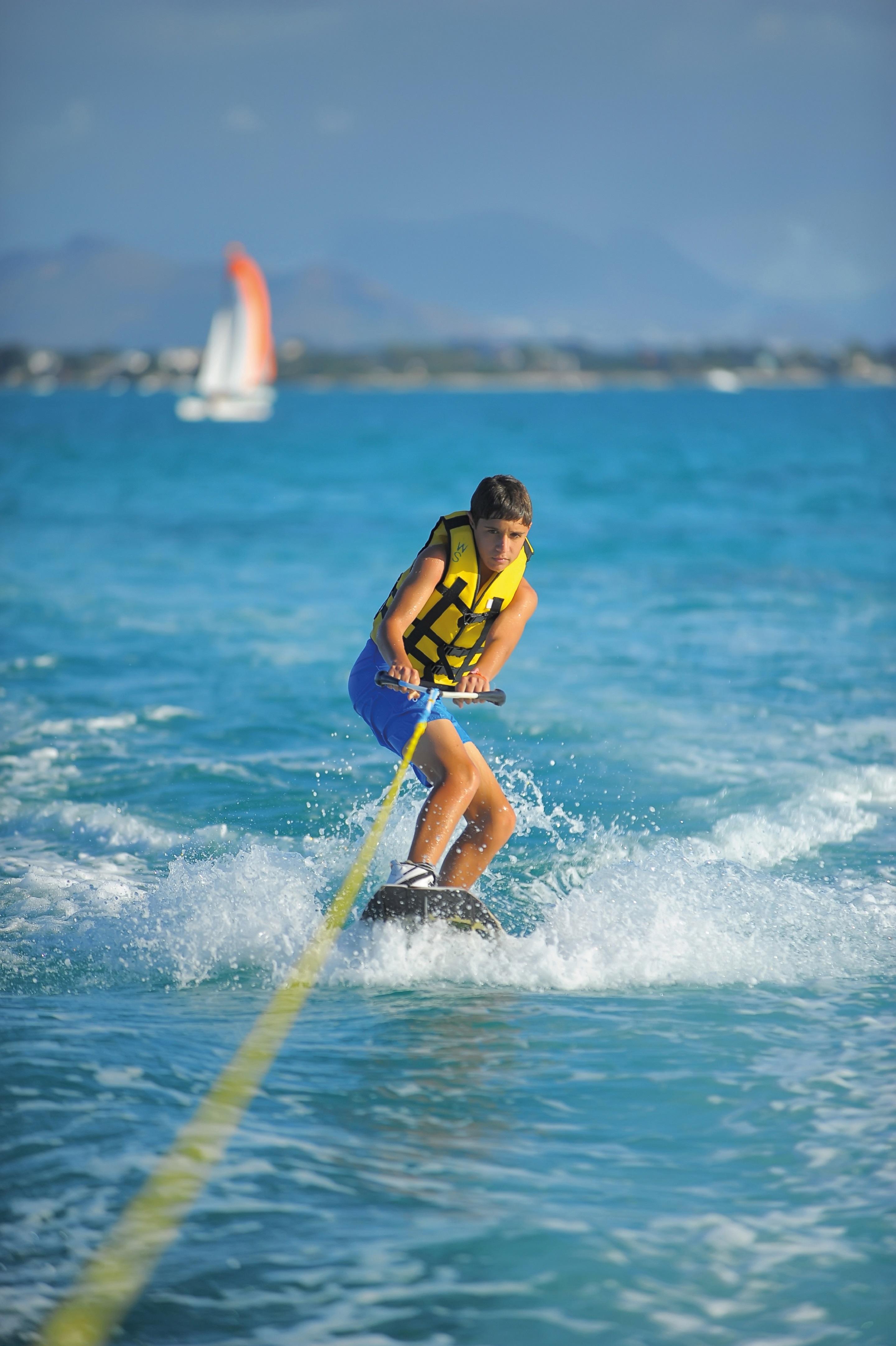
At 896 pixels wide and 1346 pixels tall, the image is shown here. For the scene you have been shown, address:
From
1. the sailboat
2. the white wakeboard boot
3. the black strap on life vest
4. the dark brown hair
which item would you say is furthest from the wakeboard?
the sailboat

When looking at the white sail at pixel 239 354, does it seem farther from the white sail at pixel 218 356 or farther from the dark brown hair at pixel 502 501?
the dark brown hair at pixel 502 501

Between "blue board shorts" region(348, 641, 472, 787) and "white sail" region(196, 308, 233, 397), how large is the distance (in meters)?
55.4

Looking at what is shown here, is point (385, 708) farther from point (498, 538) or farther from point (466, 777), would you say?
point (498, 538)

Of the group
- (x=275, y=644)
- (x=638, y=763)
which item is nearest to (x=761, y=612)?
(x=275, y=644)

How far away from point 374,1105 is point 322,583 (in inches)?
453

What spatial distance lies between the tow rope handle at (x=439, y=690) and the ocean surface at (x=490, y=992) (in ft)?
2.72

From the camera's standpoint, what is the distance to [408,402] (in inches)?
4727

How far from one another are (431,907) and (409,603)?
41.2 inches

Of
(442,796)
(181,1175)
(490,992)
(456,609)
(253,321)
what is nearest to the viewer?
(181,1175)

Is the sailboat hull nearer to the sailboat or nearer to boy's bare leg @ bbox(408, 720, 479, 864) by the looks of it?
the sailboat

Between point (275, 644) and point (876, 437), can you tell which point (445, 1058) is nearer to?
point (275, 644)

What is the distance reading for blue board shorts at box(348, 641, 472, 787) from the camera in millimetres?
4766

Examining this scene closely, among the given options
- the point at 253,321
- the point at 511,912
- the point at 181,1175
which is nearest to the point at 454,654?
the point at 511,912

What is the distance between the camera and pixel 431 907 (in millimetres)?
4562
